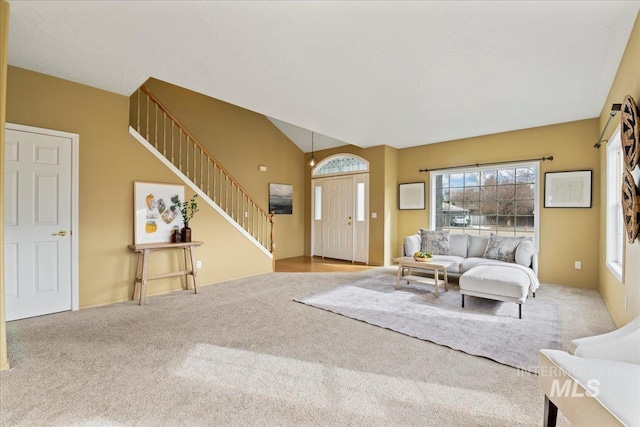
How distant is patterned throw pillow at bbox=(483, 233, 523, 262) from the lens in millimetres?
4639

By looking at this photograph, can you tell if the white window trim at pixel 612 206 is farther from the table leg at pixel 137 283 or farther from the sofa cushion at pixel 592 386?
the table leg at pixel 137 283

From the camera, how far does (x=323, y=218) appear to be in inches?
310

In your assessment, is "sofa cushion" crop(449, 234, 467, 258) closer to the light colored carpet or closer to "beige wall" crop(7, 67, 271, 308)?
the light colored carpet

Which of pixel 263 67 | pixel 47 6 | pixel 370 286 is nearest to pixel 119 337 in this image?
pixel 47 6

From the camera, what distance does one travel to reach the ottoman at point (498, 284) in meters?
3.34

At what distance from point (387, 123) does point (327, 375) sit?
4.16 meters

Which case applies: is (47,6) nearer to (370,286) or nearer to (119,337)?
(119,337)

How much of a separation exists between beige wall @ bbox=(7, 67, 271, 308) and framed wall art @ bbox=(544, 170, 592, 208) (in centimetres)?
612

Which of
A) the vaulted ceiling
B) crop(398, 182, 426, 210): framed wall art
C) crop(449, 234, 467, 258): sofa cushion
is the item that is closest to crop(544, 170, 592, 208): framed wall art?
the vaulted ceiling

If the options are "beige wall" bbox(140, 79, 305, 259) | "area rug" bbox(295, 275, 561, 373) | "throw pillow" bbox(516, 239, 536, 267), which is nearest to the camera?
"area rug" bbox(295, 275, 561, 373)

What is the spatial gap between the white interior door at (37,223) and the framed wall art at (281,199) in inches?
169

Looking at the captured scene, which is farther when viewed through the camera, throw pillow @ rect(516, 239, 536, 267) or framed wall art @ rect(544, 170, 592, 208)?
framed wall art @ rect(544, 170, 592, 208)

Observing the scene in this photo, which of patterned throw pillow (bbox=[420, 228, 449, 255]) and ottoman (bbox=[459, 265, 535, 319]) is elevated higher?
patterned throw pillow (bbox=[420, 228, 449, 255])

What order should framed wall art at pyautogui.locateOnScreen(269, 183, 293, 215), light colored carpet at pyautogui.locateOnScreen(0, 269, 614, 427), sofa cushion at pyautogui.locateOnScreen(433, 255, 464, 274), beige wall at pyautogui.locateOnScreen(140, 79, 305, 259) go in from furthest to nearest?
framed wall art at pyautogui.locateOnScreen(269, 183, 293, 215), beige wall at pyautogui.locateOnScreen(140, 79, 305, 259), sofa cushion at pyautogui.locateOnScreen(433, 255, 464, 274), light colored carpet at pyautogui.locateOnScreen(0, 269, 614, 427)
